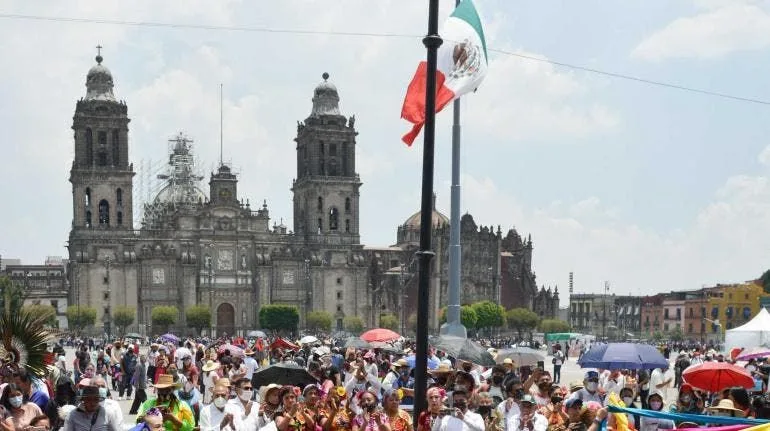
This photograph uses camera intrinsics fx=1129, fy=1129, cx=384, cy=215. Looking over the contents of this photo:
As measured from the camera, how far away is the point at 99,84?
84875 mm

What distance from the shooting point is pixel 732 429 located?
20.1 feet

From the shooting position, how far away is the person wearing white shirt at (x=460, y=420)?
361 inches

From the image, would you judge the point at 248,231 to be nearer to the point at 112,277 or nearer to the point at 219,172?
the point at 219,172

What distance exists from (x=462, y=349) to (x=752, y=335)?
1224 cm

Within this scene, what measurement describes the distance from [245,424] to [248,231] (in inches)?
3116

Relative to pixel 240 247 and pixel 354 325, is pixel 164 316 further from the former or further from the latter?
pixel 354 325

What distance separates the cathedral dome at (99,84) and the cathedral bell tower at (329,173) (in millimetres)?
15668

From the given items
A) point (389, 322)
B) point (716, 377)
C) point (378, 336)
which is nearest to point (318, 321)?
point (389, 322)

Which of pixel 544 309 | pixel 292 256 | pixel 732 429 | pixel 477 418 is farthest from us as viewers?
pixel 544 309

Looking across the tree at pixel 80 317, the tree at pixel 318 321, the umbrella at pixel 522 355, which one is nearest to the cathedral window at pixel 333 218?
the tree at pixel 318 321

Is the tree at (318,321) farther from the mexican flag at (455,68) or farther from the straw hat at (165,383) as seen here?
the straw hat at (165,383)

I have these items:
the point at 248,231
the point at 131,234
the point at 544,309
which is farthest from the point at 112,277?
the point at 544,309

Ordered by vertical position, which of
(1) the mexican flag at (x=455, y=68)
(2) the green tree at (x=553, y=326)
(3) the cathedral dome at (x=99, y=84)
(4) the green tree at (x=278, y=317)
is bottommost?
(2) the green tree at (x=553, y=326)

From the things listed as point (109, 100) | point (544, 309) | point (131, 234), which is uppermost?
point (109, 100)
